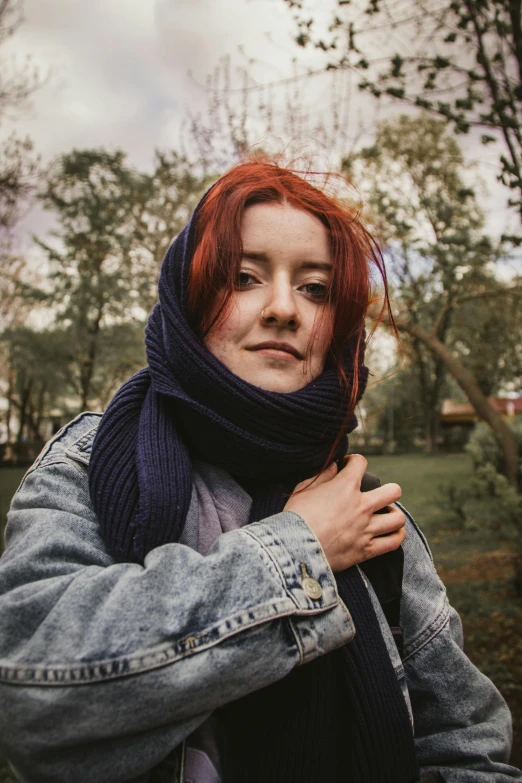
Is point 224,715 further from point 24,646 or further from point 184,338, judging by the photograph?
point 184,338

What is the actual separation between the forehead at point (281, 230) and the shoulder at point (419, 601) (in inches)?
32.0

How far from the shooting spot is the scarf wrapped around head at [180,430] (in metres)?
1.08

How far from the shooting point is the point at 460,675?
4.45ft

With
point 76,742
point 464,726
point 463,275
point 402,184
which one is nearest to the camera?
point 76,742

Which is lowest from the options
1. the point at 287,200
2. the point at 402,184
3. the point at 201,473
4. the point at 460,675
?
the point at 460,675

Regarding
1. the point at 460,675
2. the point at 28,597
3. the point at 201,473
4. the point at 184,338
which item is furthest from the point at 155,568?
the point at 460,675

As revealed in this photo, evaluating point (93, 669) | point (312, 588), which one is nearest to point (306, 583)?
point (312, 588)

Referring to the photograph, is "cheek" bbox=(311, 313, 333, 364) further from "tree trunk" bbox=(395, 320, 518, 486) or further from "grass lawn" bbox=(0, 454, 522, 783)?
"tree trunk" bbox=(395, 320, 518, 486)

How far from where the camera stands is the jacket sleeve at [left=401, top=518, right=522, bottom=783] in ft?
4.24

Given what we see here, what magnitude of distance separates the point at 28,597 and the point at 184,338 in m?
0.61

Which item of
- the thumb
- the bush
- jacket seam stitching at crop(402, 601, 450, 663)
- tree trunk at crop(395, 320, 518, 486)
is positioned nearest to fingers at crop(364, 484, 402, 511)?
the thumb

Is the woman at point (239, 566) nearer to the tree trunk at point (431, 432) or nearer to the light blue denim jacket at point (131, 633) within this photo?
the light blue denim jacket at point (131, 633)

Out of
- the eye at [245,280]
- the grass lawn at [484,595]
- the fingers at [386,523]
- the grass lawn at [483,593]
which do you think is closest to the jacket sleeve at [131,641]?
the fingers at [386,523]

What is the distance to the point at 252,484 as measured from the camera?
135 cm
